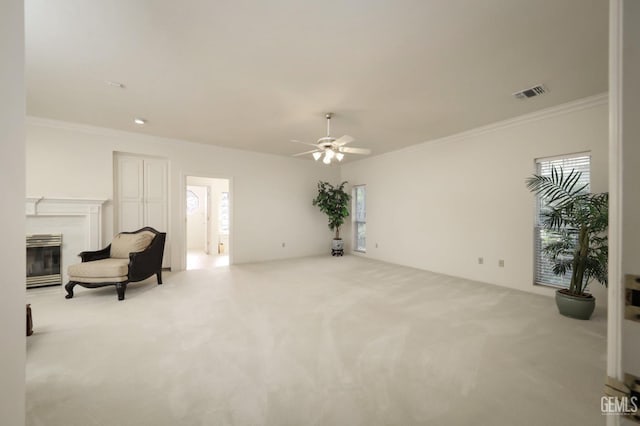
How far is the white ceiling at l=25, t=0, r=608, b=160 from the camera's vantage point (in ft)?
6.15

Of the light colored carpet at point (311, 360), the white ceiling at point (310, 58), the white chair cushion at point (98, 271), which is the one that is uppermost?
the white ceiling at point (310, 58)

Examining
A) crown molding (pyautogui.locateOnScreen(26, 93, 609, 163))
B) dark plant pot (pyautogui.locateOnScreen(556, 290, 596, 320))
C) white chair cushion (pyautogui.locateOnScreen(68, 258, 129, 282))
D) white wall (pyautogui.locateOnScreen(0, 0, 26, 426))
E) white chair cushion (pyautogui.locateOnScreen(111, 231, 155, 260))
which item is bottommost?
dark plant pot (pyautogui.locateOnScreen(556, 290, 596, 320))

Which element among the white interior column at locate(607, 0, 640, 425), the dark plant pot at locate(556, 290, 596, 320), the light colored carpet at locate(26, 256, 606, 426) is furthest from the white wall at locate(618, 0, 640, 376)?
the dark plant pot at locate(556, 290, 596, 320)

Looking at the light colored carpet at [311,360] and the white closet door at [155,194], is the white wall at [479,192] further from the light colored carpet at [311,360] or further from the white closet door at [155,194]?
the white closet door at [155,194]

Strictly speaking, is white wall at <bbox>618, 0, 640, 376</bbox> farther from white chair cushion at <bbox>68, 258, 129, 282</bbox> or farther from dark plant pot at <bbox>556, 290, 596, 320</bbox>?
white chair cushion at <bbox>68, 258, 129, 282</bbox>

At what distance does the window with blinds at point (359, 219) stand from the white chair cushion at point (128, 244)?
16.1 feet

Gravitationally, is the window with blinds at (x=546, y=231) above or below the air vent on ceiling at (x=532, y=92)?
below

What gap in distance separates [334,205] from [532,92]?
448 cm

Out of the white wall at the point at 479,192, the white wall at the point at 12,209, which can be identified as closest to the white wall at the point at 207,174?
the white wall at the point at 479,192

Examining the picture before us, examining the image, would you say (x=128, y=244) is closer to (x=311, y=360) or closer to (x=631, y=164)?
(x=311, y=360)

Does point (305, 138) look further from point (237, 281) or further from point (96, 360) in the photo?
point (96, 360)

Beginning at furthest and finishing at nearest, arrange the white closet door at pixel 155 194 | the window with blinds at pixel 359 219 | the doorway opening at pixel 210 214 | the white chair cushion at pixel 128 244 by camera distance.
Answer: the doorway opening at pixel 210 214, the window with blinds at pixel 359 219, the white closet door at pixel 155 194, the white chair cushion at pixel 128 244

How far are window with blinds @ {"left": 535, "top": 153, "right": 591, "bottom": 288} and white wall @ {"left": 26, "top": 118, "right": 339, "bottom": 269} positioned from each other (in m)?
4.66

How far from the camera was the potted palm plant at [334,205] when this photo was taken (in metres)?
6.80
